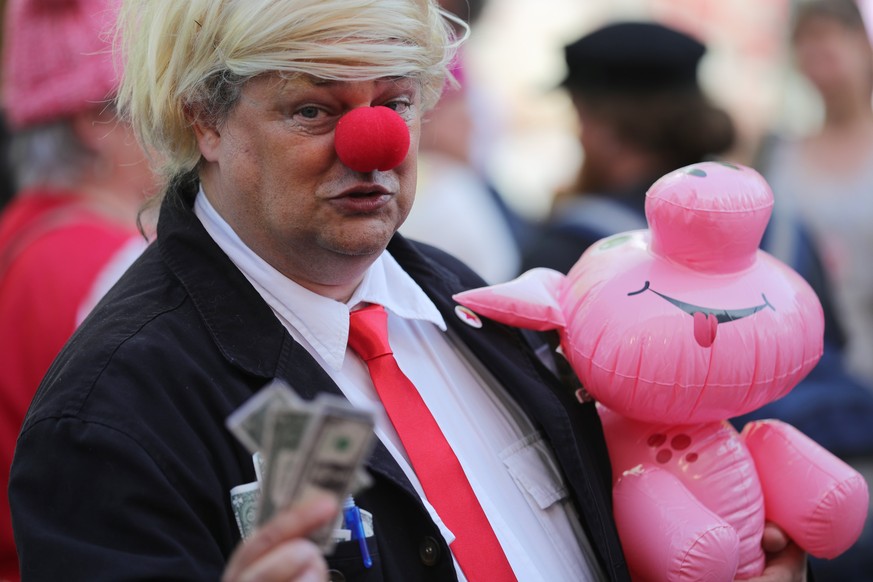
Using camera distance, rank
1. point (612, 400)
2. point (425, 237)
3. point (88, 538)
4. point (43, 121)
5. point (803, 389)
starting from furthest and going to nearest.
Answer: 1. point (425, 237)
2. point (43, 121)
3. point (803, 389)
4. point (612, 400)
5. point (88, 538)

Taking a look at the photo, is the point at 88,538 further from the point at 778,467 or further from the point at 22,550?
the point at 778,467

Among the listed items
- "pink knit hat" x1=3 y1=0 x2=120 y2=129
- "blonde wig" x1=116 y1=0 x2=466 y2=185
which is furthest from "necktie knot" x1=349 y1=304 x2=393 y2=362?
"pink knit hat" x1=3 y1=0 x2=120 y2=129

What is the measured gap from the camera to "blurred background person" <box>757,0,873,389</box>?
3955 mm

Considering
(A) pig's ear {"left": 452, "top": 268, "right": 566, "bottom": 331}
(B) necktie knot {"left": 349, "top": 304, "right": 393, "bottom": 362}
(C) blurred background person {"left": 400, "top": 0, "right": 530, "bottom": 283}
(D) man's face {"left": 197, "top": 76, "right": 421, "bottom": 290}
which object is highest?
(D) man's face {"left": 197, "top": 76, "right": 421, "bottom": 290}

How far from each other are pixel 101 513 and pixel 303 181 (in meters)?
0.58

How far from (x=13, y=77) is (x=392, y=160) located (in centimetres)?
192

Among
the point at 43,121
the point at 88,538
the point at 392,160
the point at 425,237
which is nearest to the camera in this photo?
the point at 88,538

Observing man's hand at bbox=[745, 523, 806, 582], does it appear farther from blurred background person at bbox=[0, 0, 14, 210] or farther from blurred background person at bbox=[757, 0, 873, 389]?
blurred background person at bbox=[0, 0, 14, 210]

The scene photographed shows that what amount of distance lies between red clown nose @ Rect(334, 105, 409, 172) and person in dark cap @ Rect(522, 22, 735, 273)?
1.34 meters

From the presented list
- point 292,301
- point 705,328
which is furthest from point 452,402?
point 705,328

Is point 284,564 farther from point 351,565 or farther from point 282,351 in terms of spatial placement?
point 282,351

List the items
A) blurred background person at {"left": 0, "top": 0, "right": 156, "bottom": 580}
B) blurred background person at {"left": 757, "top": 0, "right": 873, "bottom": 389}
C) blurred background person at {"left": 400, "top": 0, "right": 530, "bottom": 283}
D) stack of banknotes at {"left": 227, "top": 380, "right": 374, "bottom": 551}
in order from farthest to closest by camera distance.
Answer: blurred background person at {"left": 400, "top": 0, "right": 530, "bottom": 283}, blurred background person at {"left": 757, "top": 0, "right": 873, "bottom": 389}, blurred background person at {"left": 0, "top": 0, "right": 156, "bottom": 580}, stack of banknotes at {"left": 227, "top": 380, "right": 374, "bottom": 551}

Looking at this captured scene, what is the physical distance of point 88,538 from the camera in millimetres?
1484

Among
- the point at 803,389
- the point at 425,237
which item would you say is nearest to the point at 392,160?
the point at 803,389
